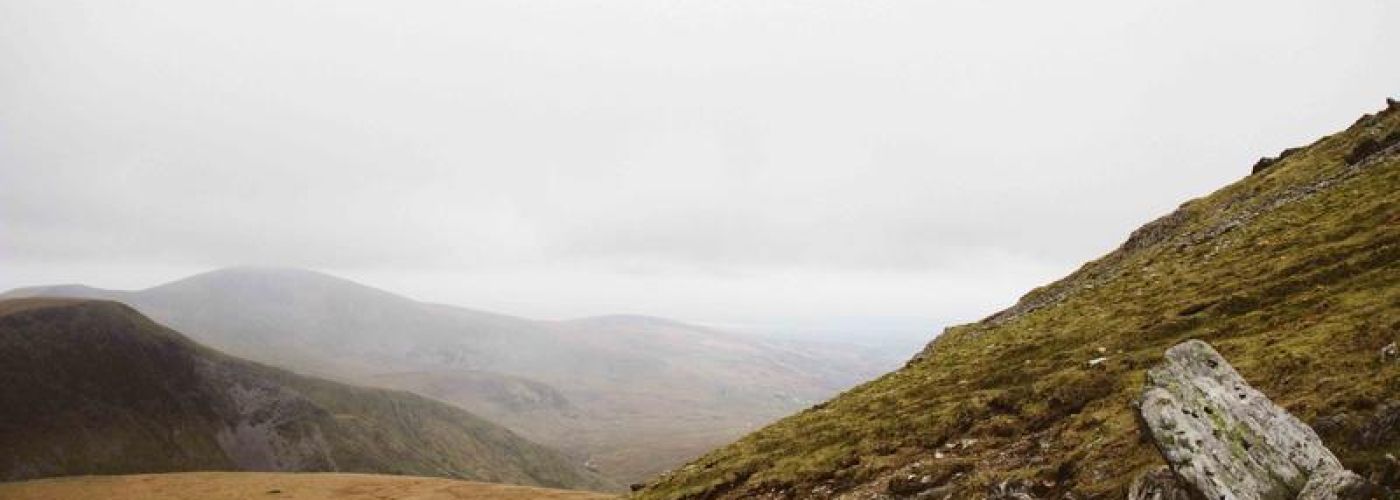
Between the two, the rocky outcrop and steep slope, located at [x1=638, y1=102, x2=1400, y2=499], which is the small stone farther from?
the rocky outcrop

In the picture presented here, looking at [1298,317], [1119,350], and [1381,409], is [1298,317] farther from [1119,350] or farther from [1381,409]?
[1381,409]

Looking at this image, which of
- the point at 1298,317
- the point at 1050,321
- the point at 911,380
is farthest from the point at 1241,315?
the point at 911,380

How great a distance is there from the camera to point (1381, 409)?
47.8 ft

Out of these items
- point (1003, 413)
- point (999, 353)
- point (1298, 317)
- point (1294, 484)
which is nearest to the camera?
point (1294, 484)

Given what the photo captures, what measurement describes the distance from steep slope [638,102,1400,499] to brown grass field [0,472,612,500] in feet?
112

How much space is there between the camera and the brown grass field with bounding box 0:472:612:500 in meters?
70.8

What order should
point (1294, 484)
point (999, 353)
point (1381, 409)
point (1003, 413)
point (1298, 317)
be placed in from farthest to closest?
point (999, 353), point (1003, 413), point (1298, 317), point (1381, 409), point (1294, 484)

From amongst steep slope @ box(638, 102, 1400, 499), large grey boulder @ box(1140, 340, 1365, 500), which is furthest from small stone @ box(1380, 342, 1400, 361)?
large grey boulder @ box(1140, 340, 1365, 500)

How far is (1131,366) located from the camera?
1051 inches

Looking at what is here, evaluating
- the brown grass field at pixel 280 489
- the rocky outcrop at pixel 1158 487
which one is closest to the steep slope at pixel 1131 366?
the rocky outcrop at pixel 1158 487

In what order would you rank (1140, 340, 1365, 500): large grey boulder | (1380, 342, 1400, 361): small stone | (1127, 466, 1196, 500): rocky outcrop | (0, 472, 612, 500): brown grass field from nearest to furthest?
(1140, 340, 1365, 500): large grey boulder < (1127, 466, 1196, 500): rocky outcrop < (1380, 342, 1400, 361): small stone < (0, 472, 612, 500): brown grass field

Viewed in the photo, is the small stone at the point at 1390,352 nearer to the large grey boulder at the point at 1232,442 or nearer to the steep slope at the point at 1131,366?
the steep slope at the point at 1131,366

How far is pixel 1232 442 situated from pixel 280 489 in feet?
300

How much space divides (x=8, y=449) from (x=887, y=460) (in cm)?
23897
